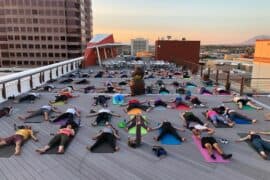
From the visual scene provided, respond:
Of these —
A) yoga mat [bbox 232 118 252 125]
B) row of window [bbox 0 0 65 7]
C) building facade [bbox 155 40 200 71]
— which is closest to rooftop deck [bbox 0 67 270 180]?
yoga mat [bbox 232 118 252 125]

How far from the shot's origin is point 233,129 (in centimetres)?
648

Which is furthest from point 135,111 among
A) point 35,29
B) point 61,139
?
point 35,29

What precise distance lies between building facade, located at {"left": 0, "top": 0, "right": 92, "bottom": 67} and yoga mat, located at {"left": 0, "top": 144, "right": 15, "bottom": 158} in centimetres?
5500

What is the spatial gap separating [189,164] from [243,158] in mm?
1217

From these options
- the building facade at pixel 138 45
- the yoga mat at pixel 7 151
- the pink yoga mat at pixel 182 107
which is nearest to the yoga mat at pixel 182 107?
the pink yoga mat at pixel 182 107

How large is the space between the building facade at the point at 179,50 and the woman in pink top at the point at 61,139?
71.2 ft

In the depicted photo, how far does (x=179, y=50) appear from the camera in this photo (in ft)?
87.8

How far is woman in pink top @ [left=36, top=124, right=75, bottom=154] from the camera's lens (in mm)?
5007

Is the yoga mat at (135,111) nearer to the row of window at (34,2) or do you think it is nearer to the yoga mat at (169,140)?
the yoga mat at (169,140)

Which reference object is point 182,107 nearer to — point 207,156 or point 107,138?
point 207,156

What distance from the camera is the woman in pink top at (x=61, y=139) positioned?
197 inches

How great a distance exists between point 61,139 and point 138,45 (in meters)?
31.8

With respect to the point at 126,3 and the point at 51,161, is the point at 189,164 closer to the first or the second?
the point at 51,161

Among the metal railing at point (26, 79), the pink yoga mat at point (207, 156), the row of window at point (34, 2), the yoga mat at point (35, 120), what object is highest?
the row of window at point (34, 2)
